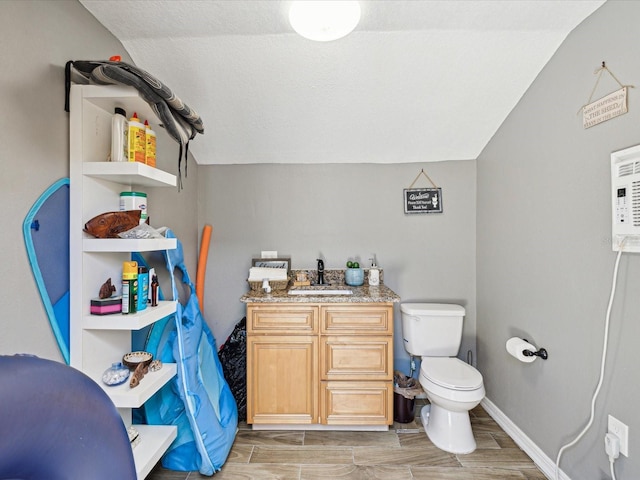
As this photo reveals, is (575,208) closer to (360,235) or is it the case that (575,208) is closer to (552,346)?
(552,346)

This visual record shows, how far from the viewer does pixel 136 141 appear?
1.33 m

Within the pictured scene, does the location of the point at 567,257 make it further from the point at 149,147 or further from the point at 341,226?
the point at 149,147

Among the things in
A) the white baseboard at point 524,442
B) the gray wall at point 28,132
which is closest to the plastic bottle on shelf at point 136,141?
the gray wall at point 28,132

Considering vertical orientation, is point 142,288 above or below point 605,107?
below

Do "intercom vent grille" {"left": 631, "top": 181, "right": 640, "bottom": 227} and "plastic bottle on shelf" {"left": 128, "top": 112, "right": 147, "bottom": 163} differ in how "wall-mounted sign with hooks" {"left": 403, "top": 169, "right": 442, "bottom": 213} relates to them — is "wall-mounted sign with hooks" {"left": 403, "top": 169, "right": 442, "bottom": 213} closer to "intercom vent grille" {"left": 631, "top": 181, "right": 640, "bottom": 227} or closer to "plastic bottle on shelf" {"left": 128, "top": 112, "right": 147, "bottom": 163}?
"intercom vent grille" {"left": 631, "top": 181, "right": 640, "bottom": 227}

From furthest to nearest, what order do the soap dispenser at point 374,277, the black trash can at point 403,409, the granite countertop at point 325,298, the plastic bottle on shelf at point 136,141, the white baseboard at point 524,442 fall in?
the soap dispenser at point 374,277
the black trash can at point 403,409
the granite countertop at point 325,298
the white baseboard at point 524,442
the plastic bottle on shelf at point 136,141

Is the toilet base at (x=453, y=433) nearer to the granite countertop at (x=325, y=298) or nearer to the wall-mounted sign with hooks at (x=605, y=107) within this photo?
the granite countertop at (x=325, y=298)

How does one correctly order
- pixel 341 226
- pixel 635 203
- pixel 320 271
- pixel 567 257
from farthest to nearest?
pixel 341 226 → pixel 320 271 → pixel 567 257 → pixel 635 203

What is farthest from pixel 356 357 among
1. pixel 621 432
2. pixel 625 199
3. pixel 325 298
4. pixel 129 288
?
pixel 625 199

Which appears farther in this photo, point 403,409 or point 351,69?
point 403,409

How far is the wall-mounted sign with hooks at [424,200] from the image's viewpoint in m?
2.56

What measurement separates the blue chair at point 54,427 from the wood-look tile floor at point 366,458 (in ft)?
4.99

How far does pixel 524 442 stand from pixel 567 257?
1142 millimetres

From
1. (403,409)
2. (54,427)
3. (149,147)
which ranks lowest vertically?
(403,409)
